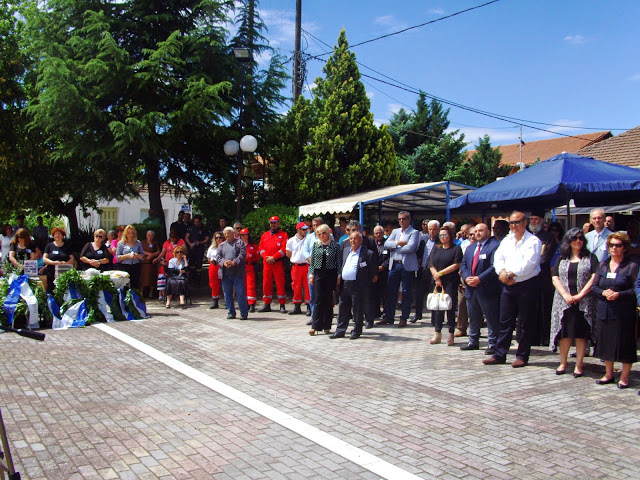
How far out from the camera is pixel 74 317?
399 inches

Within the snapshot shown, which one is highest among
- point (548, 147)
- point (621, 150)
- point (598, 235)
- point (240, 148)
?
point (548, 147)

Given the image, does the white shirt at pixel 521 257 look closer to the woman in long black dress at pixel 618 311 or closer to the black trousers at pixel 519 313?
the black trousers at pixel 519 313

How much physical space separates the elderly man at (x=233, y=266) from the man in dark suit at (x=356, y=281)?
2.64 meters

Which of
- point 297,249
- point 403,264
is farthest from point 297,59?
point 403,264

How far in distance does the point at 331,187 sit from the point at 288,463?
13266mm

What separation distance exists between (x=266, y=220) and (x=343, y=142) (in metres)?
3.94

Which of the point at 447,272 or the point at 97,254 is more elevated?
the point at 97,254

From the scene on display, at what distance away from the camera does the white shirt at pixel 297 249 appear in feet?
36.6

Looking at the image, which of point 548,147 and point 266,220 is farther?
point 548,147

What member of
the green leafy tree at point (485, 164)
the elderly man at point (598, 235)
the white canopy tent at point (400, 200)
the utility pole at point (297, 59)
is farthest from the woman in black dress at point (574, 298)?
the green leafy tree at point (485, 164)

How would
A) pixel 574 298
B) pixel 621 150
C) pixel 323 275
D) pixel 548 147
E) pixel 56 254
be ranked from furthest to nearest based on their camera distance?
pixel 548 147 → pixel 621 150 → pixel 56 254 → pixel 323 275 → pixel 574 298

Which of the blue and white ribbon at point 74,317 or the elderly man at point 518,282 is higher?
the elderly man at point 518,282

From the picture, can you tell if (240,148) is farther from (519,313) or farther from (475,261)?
(519,313)

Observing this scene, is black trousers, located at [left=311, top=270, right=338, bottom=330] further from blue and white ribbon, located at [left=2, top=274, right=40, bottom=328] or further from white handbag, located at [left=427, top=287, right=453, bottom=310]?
blue and white ribbon, located at [left=2, top=274, right=40, bottom=328]
